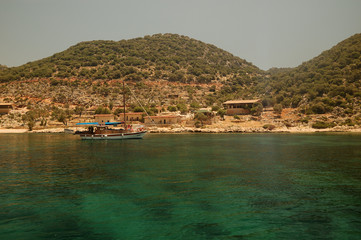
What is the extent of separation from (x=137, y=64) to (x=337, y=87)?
289 ft

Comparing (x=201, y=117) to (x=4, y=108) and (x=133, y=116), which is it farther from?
(x=4, y=108)

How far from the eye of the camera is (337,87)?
7744 cm

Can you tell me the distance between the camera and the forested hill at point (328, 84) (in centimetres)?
7369

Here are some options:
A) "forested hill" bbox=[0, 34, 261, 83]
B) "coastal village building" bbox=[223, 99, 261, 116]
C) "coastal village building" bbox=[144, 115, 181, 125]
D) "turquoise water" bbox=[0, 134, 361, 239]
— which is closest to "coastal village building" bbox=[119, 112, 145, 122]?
"coastal village building" bbox=[144, 115, 181, 125]

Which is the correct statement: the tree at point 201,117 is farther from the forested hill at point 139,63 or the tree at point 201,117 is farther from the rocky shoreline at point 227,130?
the forested hill at point 139,63

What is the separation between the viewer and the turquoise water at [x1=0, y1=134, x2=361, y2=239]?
436 inches

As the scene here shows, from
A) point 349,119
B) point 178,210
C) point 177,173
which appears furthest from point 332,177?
point 349,119

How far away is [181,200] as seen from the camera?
1479 cm

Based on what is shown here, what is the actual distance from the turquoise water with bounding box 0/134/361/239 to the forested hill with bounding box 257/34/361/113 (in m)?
54.6

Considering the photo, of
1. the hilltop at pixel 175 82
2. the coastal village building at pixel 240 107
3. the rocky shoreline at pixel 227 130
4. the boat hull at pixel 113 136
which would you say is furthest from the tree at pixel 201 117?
the boat hull at pixel 113 136

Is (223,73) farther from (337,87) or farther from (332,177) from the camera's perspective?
(332,177)

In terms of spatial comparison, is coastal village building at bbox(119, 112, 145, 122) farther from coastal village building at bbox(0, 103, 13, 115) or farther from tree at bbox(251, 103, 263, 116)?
coastal village building at bbox(0, 103, 13, 115)

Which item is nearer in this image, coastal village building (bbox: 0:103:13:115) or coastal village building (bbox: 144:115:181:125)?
coastal village building (bbox: 144:115:181:125)

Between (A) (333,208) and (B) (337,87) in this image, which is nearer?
(A) (333,208)
